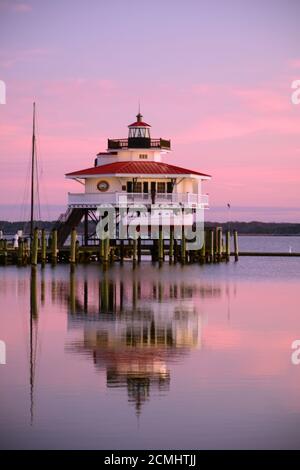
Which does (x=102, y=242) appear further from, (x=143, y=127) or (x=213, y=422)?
(x=213, y=422)

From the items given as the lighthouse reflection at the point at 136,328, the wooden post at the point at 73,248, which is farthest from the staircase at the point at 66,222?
the lighthouse reflection at the point at 136,328

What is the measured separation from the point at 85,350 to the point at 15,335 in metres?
Result: 3.75

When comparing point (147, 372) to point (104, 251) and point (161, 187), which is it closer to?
point (104, 251)

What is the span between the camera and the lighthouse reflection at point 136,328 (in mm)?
23234

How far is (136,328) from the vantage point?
1262 inches

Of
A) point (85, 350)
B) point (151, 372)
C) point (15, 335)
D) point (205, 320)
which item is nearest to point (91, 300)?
point (205, 320)

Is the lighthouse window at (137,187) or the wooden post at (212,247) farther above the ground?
the lighthouse window at (137,187)

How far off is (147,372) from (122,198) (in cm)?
4691

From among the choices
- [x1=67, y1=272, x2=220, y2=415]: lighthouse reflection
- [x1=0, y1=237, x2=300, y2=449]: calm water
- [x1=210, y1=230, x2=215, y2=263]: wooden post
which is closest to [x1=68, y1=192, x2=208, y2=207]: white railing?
[x1=210, y1=230, x2=215, y2=263]: wooden post

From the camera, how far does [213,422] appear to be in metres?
19.0

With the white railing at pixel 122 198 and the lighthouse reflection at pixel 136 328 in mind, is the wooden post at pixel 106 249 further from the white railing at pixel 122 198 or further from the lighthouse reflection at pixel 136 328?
the lighthouse reflection at pixel 136 328

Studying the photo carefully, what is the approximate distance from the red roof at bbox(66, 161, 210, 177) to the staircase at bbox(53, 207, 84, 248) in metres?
2.69

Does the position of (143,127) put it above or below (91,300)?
above

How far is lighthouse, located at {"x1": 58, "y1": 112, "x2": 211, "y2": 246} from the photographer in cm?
7094
